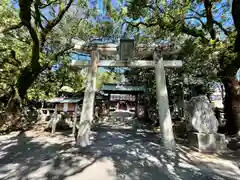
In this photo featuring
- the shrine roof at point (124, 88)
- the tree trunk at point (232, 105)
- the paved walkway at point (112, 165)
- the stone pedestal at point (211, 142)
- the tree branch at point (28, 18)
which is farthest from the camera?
the shrine roof at point (124, 88)

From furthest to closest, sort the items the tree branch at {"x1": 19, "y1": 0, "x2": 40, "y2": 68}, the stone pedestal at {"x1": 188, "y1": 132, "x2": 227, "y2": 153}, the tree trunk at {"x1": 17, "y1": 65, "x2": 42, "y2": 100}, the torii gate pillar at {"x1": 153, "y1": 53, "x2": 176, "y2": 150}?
the tree trunk at {"x1": 17, "y1": 65, "x2": 42, "y2": 100} < the stone pedestal at {"x1": 188, "y1": 132, "x2": 227, "y2": 153} < the torii gate pillar at {"x1": 153, "y1": 53, "x2": 176, "y2": 150} < the tree branch at {"x1": 19, "y1": 0, "x2": 40, "y2": 68}

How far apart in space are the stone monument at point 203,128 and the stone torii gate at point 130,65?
1.12 m

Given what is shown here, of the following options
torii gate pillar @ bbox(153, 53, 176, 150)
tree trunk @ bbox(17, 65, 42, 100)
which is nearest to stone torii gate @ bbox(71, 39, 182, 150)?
torii gate pillar @ bbox(153, 53, 176, 150)

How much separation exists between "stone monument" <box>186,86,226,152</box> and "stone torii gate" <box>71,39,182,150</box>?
112cm

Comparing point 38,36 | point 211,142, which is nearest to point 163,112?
point 211,142

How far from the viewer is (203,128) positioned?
5.15 meters

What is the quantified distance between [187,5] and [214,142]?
17.0 ft

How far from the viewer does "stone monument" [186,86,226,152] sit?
490 centimetres

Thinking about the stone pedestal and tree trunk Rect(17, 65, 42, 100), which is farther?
tree trunk Rect(17, 65, 42, 100)

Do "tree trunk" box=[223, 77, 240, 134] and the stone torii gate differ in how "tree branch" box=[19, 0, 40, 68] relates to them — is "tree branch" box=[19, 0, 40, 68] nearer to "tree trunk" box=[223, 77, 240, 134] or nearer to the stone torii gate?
the stone torii gate

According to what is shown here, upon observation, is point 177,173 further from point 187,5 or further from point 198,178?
point 187,5

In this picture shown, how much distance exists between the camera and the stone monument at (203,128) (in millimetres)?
4898

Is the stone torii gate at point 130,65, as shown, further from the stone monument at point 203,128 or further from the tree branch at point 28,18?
the tree branch at point 28,18

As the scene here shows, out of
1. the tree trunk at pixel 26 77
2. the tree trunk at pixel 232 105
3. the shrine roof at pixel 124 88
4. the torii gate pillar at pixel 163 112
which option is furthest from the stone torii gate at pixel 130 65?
the shrine roof at pixel 124 88
